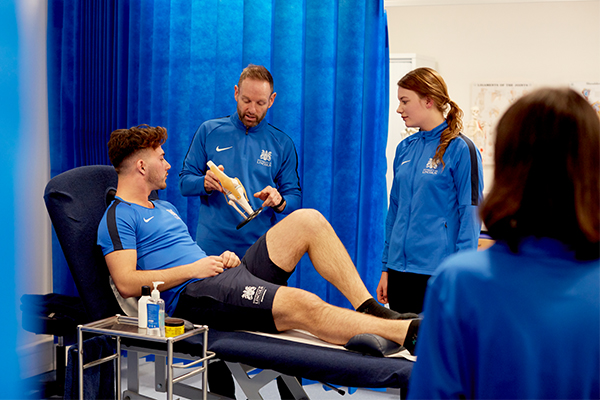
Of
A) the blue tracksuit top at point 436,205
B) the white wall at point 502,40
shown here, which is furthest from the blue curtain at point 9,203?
the white wall at point 502,40

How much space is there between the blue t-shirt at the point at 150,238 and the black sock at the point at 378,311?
658 mm

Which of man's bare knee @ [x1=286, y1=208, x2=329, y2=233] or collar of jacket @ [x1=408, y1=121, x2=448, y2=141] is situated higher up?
collar of jacket @ [x1=408, y1=121, x2=448, y2=141]

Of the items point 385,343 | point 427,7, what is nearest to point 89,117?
point 385,343

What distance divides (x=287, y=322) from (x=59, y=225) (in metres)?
0.88

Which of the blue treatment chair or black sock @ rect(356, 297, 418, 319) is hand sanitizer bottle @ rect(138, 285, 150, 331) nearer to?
the blue treatment chair

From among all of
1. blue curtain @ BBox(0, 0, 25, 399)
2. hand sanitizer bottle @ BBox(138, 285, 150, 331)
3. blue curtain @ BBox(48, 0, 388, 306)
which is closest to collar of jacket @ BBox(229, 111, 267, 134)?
blue curtain @ BBox(48, 0, 388, 306)

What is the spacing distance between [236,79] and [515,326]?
7.34 ft

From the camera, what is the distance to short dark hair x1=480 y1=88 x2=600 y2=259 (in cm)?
62

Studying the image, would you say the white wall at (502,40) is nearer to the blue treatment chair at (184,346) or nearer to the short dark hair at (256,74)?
→ the short dark hair at (256,74)

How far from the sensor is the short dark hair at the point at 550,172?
62 cm

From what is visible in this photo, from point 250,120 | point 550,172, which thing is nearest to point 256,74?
point 250,120

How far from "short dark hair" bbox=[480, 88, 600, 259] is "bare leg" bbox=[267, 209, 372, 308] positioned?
1255 millimetres

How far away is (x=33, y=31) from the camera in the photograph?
112 inches

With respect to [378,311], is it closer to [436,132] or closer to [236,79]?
[436,132]
